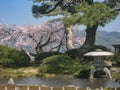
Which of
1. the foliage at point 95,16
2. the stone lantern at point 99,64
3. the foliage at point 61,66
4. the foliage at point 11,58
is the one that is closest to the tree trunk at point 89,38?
the foliage at point 11,58

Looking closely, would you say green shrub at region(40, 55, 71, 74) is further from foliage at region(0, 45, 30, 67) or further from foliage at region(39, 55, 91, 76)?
foliage at region(0, 45, 30, 67)

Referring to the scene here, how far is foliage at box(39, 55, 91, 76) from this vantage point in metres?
25.3

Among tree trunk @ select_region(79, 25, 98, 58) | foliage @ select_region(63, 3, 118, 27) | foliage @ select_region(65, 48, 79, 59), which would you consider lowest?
foliage @ select_region(65, 48, 79, 59)

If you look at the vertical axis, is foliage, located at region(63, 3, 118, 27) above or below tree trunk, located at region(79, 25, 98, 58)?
above

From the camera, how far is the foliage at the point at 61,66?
25328 mm

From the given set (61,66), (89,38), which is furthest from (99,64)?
(89,38)

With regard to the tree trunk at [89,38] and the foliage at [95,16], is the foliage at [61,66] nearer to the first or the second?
the foliage at [95,16]

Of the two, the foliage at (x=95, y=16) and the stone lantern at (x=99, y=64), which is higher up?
the foliage at (x=95, y=16)

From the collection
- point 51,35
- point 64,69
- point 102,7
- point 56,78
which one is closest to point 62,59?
point 64,69

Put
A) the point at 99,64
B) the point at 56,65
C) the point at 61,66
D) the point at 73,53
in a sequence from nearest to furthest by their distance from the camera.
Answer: the point at 99,64
the point at 61,66
the point at 56,65
the point at 73,53

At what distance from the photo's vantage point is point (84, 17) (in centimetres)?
2500

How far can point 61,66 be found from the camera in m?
25.7

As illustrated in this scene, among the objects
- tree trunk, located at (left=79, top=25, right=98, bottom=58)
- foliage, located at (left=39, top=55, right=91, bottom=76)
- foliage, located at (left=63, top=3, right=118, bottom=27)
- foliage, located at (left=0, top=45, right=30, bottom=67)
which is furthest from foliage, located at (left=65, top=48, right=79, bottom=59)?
foliage, located at (left=63, top=3, right=118, bottom=27)

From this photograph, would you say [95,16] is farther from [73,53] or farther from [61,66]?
[73,53]
